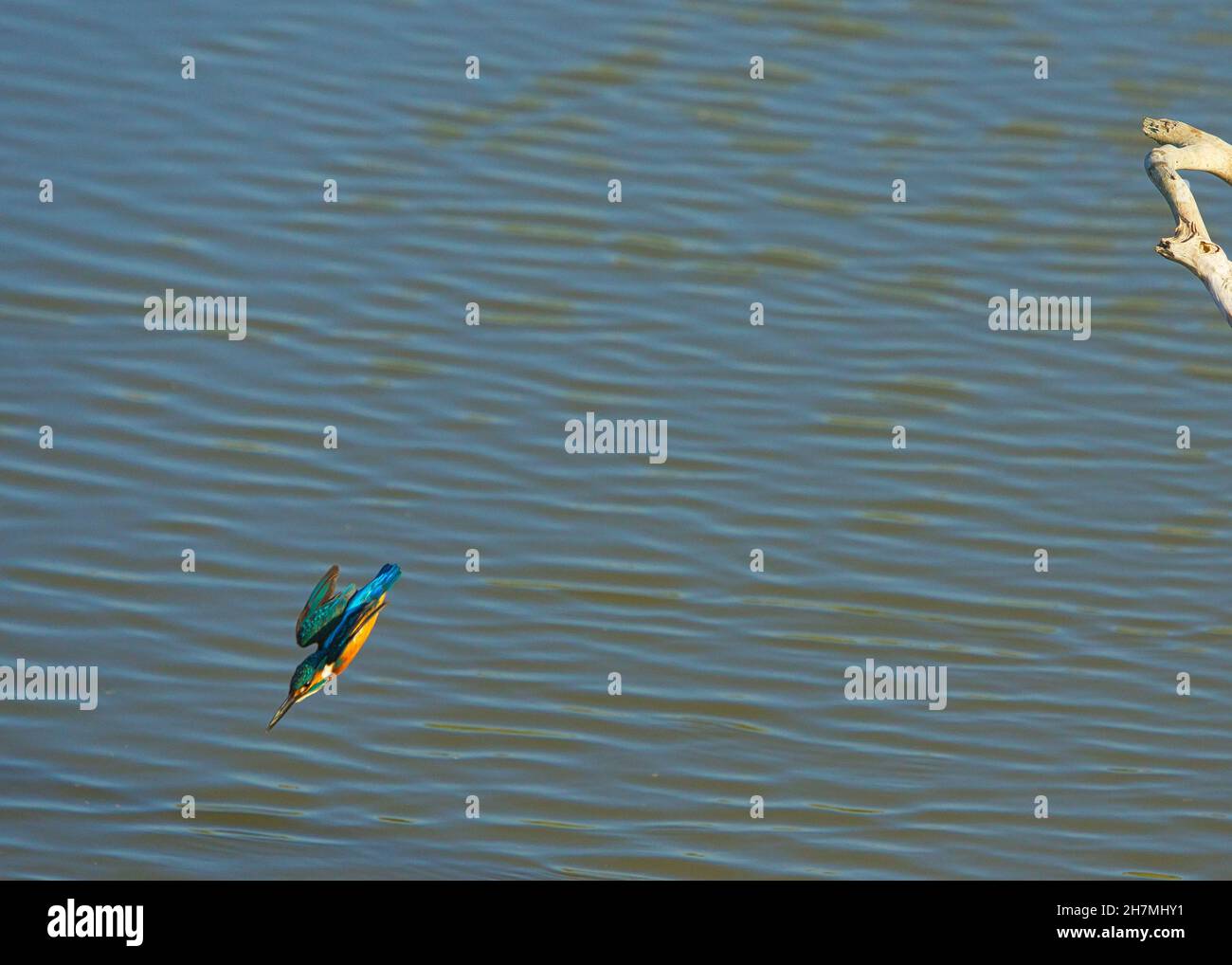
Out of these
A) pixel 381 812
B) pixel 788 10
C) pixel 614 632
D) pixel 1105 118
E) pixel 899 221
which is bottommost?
pixel 381 812

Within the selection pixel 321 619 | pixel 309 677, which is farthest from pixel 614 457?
pixel 321 619

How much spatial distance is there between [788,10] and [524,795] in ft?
22.6

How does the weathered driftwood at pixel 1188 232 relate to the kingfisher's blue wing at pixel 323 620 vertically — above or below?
above

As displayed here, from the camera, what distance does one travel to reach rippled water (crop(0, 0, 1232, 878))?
7.30m

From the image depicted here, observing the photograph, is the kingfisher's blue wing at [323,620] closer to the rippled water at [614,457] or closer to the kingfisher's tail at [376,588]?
the kingfisher's tail at [376,588]

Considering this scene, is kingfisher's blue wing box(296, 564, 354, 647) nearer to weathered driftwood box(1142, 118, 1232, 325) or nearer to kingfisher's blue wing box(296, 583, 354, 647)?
kingfisher's blue wing box(296, 583, 354, 647)

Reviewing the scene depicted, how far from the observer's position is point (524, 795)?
7.26 meters

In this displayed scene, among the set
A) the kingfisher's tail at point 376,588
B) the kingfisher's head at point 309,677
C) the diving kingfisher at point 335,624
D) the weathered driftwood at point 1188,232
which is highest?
the weathered driftwood at point 1188,232

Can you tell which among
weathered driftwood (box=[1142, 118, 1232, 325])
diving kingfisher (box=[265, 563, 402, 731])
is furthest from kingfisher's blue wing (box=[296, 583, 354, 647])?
weathered driftwood (box=[1142, 118, 1232, 325])

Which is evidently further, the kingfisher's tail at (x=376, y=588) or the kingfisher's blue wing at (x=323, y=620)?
Answer: the kingfisher's blue wing at (x=323, y=620)

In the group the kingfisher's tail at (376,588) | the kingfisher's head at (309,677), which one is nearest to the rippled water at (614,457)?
the kingfisher's head at (309,677)

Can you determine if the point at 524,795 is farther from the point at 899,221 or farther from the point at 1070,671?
the point at 899,221

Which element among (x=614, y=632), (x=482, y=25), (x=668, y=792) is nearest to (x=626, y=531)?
(x=614, y=632)

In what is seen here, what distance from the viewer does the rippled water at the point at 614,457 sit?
7.30 metres
